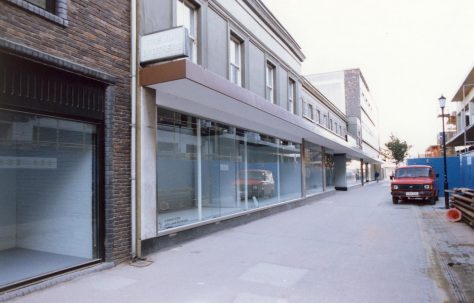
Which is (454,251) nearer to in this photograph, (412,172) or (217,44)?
(217,44)

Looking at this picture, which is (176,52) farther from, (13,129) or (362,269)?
(362,269)

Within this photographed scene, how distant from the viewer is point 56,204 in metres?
6.77

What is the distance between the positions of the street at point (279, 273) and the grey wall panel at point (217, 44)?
4.93 metres

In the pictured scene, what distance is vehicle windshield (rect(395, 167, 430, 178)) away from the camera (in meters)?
19.3

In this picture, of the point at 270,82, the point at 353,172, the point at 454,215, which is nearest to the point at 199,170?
the point at 270,82

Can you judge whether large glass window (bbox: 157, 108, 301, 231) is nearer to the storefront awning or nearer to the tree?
the storefront awning

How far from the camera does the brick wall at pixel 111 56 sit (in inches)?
234

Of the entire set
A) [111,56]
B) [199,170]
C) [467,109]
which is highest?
[467,109]

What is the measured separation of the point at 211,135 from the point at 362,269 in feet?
18.4

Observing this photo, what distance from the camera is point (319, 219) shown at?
43.4 ft

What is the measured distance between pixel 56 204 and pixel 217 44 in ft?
22.1

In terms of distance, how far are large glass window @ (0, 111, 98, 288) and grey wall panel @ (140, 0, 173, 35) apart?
2731mm

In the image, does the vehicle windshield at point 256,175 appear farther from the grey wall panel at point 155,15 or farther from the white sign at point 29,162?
the white sign at point 29,162

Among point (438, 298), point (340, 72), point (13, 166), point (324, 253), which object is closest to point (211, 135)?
point (324, 253)
